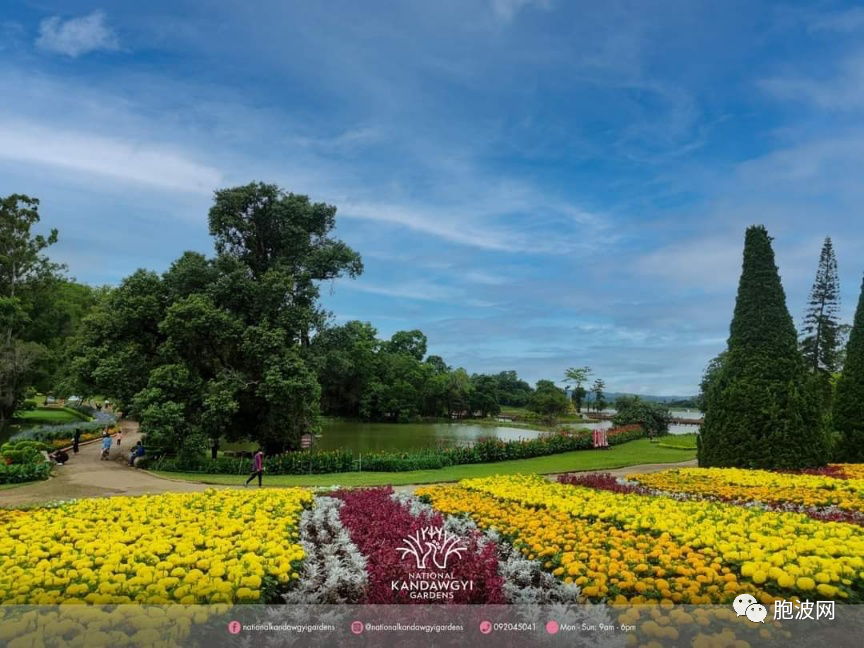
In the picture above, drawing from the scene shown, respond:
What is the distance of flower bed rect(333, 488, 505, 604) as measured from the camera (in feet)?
15.2

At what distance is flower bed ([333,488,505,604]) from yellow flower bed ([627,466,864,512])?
5578mm

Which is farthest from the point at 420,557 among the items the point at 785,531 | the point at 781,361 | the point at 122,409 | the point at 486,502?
the point at 122,409

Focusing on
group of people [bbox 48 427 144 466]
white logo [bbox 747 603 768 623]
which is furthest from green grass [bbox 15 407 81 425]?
white logo [bbox 747 603 768 623]

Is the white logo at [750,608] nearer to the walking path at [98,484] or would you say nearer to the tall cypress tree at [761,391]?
the walking path at [98,484]

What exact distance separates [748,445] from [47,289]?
1732 inches

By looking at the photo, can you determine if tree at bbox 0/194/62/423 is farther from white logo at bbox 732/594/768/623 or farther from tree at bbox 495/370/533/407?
tree at bbox 495/370/533/407

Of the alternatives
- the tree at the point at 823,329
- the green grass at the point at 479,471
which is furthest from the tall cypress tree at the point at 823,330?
the green grass at the point at 479,471

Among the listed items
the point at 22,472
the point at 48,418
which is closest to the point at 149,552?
the point at 22,472

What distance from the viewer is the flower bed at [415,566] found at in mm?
4625

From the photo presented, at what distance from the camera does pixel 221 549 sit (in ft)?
18.1

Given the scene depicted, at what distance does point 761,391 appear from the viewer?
14.0 meters

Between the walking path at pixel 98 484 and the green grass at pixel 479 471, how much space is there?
85 cm

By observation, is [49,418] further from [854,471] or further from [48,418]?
[854,471]

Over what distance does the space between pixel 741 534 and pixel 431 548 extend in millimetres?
3331
